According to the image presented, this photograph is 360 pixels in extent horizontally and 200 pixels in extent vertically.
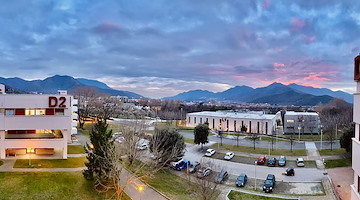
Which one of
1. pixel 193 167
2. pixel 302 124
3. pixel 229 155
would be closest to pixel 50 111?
pixel 193 167

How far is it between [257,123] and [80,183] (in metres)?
56.0

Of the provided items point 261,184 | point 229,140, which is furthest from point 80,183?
point 229,140

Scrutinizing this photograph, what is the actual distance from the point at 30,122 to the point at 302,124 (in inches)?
2554

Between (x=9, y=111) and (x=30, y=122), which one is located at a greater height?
(x=9, y=111)

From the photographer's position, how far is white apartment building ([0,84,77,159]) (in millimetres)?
33094

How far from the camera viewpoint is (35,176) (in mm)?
28125

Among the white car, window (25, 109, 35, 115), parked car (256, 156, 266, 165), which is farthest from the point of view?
the white car

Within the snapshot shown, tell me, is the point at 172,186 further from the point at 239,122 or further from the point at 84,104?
the point at 84,104

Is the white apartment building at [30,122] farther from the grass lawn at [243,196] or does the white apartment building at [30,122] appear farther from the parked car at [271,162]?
the parked car at [271,162]

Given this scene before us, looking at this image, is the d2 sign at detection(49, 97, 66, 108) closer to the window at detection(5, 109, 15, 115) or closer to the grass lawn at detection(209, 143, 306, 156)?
the window at detection(5, 109, 15, 115)

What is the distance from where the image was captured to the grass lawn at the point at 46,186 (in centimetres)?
2502

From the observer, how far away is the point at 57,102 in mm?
35094

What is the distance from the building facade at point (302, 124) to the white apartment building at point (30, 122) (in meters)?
58.8

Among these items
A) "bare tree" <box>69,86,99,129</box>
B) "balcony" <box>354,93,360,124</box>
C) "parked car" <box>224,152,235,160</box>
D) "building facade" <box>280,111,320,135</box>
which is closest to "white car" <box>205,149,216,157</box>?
"parked car" <box>224,152,235,160</box>
